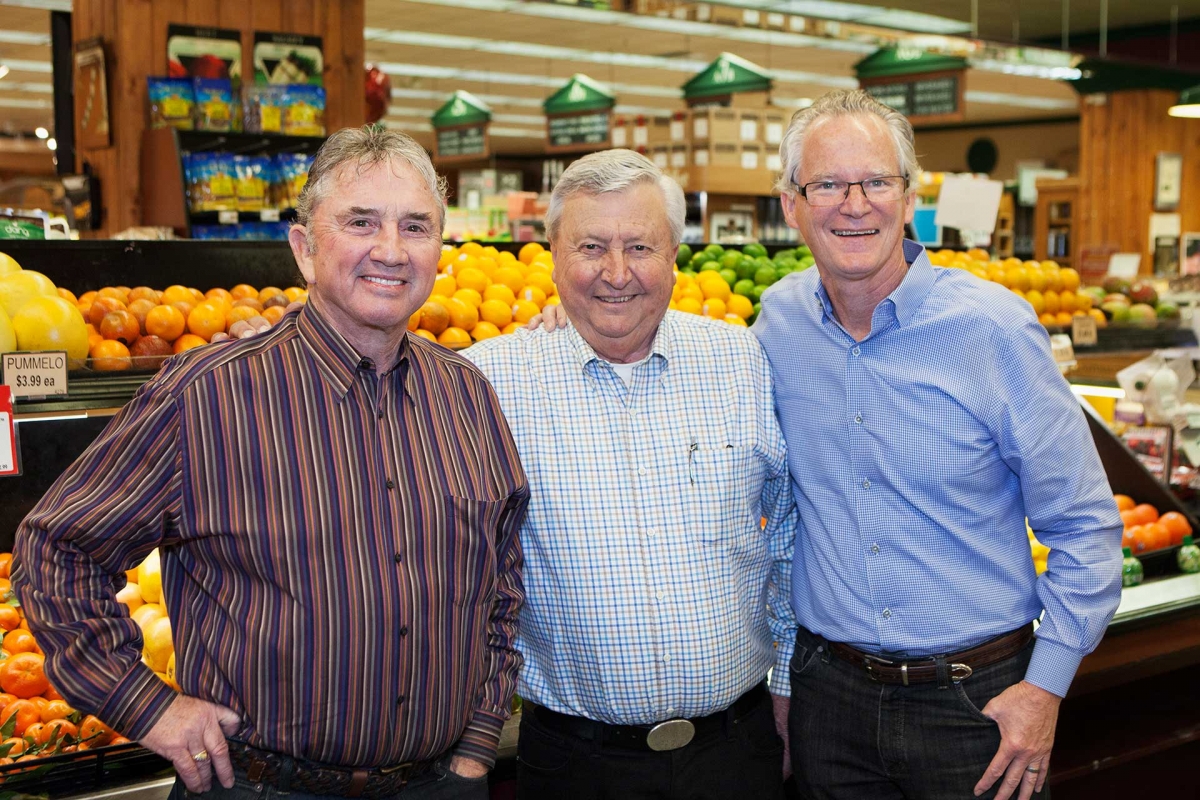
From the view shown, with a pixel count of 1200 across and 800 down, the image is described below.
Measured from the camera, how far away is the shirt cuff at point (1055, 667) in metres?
1.93

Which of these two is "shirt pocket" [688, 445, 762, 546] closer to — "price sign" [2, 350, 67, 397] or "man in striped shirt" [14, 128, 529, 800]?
"man in striped shirt" [14, 128, 529, 800]

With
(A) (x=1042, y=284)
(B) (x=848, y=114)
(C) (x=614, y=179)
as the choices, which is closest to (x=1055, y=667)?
(B) (x=848, y=114)

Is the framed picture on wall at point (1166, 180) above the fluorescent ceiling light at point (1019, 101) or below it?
below

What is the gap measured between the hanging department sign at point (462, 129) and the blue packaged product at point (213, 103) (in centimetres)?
797

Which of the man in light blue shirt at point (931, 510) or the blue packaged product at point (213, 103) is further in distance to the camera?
the blue packaged product at point (213, 103)

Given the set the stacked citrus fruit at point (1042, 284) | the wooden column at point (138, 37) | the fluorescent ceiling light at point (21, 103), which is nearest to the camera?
the stacked citrus fruit at point (1042, 284)

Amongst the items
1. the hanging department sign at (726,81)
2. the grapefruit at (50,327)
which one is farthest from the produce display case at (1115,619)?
the hanging department sign at (726,81)

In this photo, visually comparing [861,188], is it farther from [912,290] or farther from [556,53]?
[556,53]

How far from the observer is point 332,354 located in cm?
164

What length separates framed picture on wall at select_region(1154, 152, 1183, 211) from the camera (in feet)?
40.7

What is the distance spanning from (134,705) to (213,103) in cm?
499

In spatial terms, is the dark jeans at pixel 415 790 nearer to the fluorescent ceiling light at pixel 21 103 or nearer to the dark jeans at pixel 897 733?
the dark jeans at pixel 897 733

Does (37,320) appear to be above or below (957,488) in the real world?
above

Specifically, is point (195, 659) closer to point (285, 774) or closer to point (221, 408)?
point (285, 774)
